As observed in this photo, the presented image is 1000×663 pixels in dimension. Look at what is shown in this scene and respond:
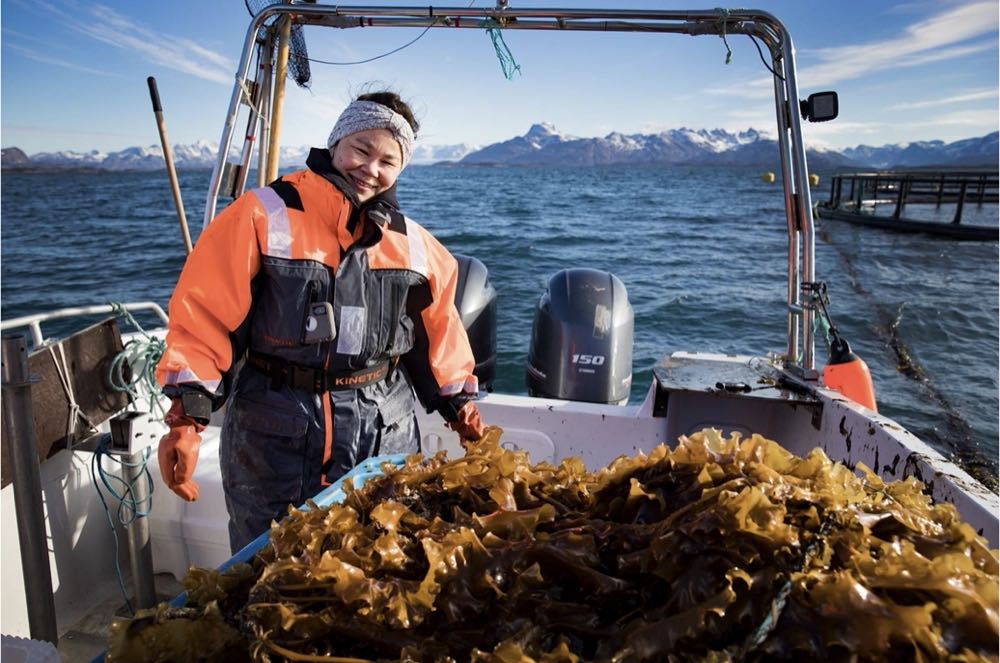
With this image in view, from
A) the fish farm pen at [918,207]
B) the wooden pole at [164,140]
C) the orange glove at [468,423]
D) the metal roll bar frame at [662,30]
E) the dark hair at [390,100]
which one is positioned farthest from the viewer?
the fish farm pen at [918,207]

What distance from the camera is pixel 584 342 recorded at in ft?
13.0

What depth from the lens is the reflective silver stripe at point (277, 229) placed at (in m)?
1.97

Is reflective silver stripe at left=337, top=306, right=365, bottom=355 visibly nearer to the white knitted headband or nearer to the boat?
the white knitted headband

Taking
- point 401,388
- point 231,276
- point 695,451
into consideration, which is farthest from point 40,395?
point 695,451

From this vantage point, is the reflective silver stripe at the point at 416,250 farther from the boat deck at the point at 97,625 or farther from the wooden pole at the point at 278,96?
the boat deck at the point at 97,625

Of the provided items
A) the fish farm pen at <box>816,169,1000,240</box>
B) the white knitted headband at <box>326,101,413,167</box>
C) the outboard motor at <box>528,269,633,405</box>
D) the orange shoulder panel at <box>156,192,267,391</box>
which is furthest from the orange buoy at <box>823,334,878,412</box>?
the fish farm pen at <box>816,169,1000,240</box>

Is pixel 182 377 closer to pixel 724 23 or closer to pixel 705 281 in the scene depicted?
pixel 724 23

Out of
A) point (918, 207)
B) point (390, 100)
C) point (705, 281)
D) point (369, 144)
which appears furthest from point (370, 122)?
point (918, 207)

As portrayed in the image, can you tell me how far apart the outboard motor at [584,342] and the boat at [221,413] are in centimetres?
54

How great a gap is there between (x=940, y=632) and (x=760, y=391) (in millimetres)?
2272

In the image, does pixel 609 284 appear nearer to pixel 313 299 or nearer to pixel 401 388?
pixel 401 388

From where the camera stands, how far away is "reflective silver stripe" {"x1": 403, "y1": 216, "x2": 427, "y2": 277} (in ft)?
7.19

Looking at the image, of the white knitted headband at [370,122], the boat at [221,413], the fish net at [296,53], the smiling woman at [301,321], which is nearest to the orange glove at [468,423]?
the smiling woman at [301,321]

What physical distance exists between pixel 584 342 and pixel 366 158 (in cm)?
222
